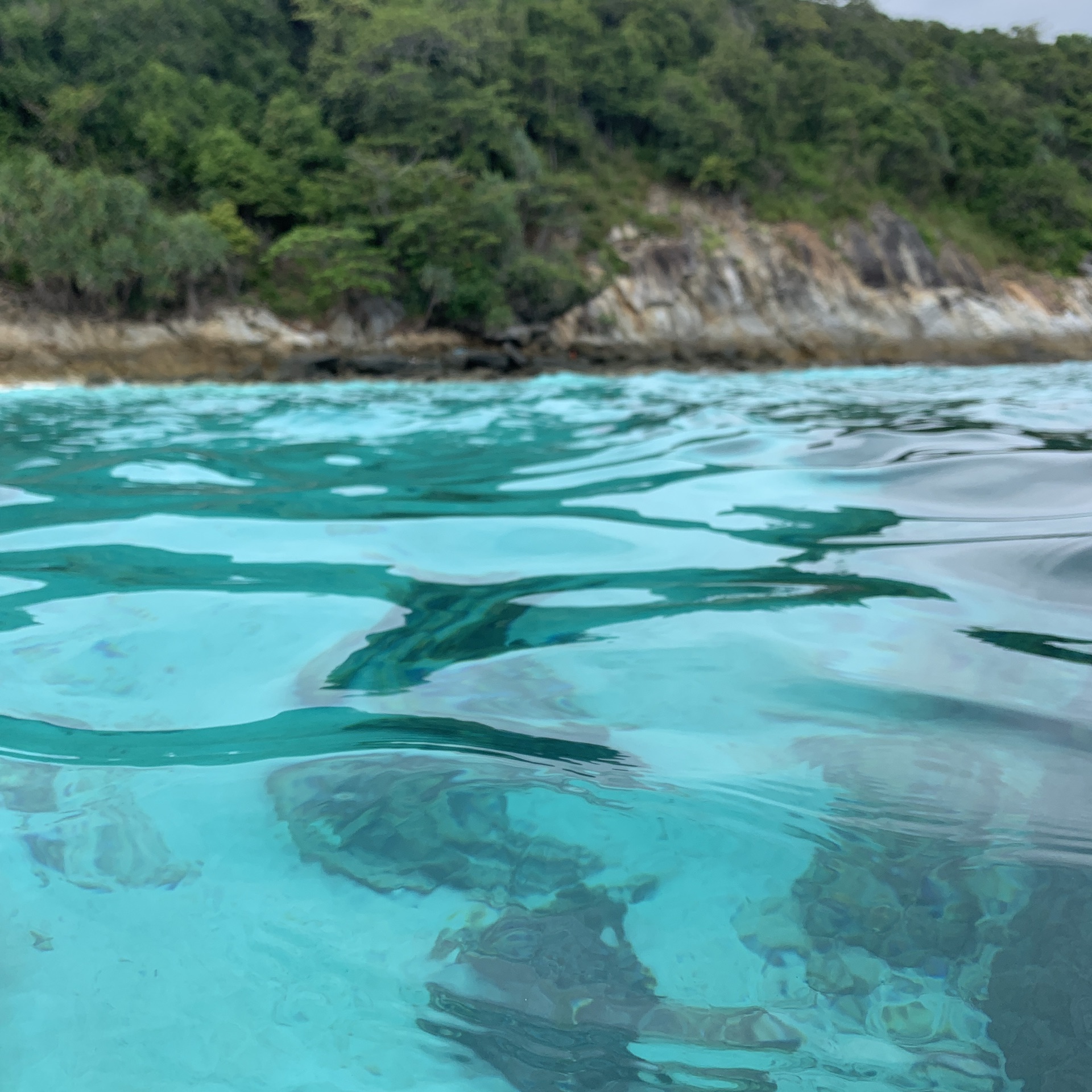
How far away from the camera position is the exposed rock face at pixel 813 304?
1986 cm

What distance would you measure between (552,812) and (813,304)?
23.6 m

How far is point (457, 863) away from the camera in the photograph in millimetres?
729

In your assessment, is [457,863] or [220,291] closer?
[457,863]

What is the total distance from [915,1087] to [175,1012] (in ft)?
1.74

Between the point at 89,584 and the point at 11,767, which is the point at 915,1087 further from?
the point at 89,584

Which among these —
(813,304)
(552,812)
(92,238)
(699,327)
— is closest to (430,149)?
(699,327)

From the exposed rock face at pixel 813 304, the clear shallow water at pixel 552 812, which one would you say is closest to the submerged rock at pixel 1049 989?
the clear shallow water at pixel 552 812

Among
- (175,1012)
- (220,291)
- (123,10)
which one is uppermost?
(123,10)

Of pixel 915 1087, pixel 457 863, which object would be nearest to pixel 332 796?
pixel 457 863

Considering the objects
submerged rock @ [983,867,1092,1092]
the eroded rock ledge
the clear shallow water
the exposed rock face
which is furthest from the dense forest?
submerged rock @ [983,867,1092,1092]

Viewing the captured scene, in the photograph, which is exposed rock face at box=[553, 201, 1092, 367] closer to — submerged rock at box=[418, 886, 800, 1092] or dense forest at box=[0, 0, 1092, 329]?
dense forest at box=[0, 0, 1092, 329]

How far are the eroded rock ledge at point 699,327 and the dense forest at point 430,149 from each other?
0.80m

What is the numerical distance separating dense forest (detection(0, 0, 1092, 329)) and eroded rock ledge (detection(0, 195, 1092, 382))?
0.80 m

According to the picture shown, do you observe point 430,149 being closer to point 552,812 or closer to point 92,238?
point 92,238
